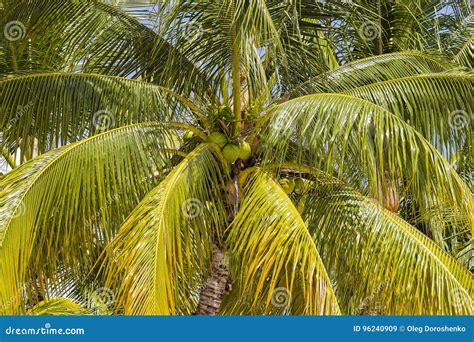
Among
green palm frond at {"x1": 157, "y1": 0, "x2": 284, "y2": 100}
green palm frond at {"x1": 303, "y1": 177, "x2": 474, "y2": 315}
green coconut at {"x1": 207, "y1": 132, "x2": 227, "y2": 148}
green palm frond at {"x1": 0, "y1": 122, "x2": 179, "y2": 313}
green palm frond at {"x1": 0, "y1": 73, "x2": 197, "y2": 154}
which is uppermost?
green palm frond at {"x1": 157, "y1": 0, "x2": 284, "y2": 100}

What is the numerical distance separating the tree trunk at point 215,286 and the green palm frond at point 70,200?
0.89 metres

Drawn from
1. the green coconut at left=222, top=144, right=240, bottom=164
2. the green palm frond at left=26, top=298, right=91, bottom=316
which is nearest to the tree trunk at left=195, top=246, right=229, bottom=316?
the green coconut at left=222, top=144, right=240, bottom=164

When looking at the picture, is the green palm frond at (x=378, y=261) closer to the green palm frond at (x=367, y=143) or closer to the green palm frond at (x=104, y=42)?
the green palm frond at (x=367, y=143)

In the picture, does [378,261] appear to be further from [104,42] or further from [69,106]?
A: [104,42]

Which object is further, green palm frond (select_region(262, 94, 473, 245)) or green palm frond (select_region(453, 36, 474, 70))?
green palm frond (select_region(453, 36, 474, 70))

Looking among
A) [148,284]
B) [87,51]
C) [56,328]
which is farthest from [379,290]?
[87,51]

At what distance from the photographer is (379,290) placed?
6.70m

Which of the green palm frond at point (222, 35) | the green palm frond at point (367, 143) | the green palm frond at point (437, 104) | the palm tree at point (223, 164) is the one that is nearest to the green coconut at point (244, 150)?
the palm tree at point (223, 164)

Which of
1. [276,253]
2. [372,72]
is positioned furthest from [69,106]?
[372,72]

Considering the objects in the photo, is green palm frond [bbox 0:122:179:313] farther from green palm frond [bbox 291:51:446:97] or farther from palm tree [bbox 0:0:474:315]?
green palm frond [bbox 291:51:446:97]

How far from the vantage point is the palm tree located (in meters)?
6.15

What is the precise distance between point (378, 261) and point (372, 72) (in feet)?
7.51

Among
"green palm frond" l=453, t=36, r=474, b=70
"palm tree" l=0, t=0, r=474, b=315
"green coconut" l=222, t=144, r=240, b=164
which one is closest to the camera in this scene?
"palm tree" l=0, t=0, r=474, b=315

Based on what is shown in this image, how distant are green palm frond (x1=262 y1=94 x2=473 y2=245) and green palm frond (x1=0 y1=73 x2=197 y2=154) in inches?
52.5
